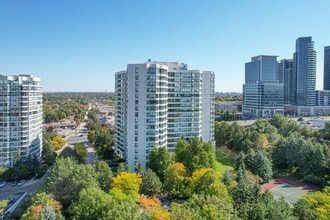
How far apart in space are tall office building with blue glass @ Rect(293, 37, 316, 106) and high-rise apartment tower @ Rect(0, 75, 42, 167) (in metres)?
120

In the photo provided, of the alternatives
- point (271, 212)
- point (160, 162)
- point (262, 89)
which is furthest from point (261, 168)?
point (262, 89)

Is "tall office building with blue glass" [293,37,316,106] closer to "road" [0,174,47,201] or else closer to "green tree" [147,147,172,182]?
"green tree" [147,147,172,182]

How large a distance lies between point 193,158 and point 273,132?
1186 inches

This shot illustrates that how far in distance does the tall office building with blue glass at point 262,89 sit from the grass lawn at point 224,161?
2415 inches

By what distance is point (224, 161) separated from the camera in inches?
2050

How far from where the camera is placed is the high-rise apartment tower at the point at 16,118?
46.3 meters

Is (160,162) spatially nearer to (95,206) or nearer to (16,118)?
(95,206)

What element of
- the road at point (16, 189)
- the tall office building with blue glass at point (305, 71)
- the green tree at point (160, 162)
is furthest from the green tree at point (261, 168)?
the tall office building with blue glass at point (305, 71)

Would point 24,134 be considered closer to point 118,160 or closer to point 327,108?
point 118,160

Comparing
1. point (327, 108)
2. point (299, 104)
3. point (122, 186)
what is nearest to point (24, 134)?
point (122, 186)

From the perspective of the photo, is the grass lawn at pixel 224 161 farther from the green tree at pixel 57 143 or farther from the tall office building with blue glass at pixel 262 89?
the tall office building with blue glass at pixel 262 89

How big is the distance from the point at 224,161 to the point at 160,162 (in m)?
18.1

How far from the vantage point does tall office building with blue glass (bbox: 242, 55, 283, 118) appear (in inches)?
4414

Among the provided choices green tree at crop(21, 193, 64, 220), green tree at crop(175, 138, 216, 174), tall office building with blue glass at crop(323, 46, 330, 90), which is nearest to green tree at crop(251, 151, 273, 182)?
green tree at crop(175, 138, 216, 174)
